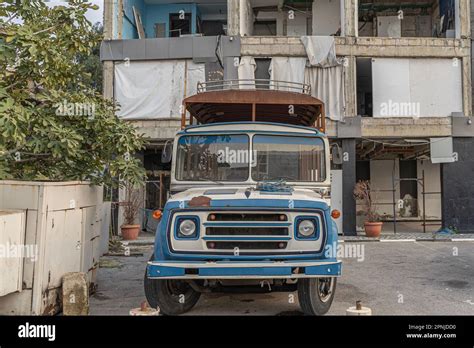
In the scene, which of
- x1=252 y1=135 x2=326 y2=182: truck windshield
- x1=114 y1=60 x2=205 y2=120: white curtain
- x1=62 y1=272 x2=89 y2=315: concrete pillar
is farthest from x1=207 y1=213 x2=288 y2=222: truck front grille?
x1=114 y1=60 x2=205 y2=120: white curtain

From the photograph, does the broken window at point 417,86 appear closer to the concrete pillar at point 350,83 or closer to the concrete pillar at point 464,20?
the concrete pillar at point 350,83

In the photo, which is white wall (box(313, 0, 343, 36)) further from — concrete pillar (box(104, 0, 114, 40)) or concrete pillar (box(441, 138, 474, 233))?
concrete pillar (box(104, 0, 114, 40))

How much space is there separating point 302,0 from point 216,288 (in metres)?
Result: 19.3

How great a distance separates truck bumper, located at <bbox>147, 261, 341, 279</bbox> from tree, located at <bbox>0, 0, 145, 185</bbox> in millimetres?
2576

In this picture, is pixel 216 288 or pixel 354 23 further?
pixel 354 23

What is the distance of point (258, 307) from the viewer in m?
6.14

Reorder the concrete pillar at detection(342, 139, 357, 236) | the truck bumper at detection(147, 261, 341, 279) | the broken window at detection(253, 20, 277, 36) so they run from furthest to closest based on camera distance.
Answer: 1. the broken window at detection(253, 20, 277, 36)
2. the concrete pillar at detection(342, 139, 357, 236)
3. the truck bumper at detection(147, 261, 341, 279)

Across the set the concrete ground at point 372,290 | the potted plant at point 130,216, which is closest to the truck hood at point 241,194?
the concrete ground at point 372,290

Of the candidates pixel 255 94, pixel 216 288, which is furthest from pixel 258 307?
pixel 255 94

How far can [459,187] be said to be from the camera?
56.7 feet

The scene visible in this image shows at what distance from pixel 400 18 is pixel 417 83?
5.49 metres

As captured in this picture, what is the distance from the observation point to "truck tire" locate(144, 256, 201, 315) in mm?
5336
